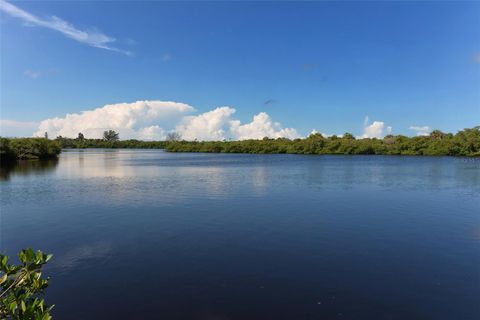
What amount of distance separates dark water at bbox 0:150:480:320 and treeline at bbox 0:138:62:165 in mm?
66756

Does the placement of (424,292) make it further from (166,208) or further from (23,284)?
(166,208)

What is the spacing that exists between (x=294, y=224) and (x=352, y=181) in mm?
26252

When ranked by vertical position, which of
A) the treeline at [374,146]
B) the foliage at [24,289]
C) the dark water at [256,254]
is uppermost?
the treeline at [374,146]

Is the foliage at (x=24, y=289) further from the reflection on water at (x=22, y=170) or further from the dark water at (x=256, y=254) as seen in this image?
the reflection on water at (x=22, y=170)

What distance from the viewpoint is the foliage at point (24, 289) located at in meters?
5.22

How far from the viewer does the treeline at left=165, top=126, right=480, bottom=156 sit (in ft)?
382

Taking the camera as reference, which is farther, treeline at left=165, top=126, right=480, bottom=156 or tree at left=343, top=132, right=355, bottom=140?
tree at left=343, top=132, right=355, bottom=140

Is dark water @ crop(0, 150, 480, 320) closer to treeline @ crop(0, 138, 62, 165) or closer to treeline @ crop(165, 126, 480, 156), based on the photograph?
treeline @ crop(0, 138, 62, 165)

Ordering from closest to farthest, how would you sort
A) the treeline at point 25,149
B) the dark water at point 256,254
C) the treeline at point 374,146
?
the dark water at point 256,254
the treeline at point 25,149
the treeline at point 374,146

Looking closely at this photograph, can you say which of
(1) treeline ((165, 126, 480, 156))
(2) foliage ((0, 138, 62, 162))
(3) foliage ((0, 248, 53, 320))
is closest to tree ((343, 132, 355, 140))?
(1) treeline ((165, 126, 480, 156))

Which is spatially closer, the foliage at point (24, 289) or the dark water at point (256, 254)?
the foliage at point (24, 289)

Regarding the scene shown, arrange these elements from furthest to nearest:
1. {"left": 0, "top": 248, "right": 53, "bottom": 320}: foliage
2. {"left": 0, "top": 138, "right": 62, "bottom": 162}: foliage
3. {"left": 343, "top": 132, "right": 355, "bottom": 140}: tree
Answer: {"left": 343, "top": 132, "right": 355, "bottom": 140}: tree < {"left": 0, "top": 138, "right": 62, "bottom": 162}: foliage < {"left": 0, "top": 248, "right": 53, "bottom": 320}: foliage

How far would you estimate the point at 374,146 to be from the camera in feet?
450

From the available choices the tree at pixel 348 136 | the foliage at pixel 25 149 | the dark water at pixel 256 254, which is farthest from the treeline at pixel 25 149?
the tree at pixel 348 136
